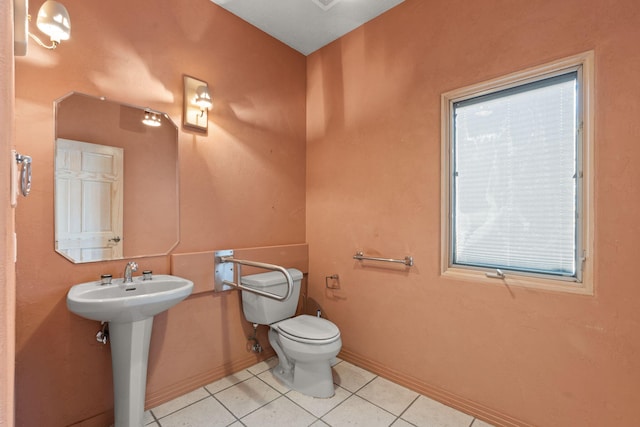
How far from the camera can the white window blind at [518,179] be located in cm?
147

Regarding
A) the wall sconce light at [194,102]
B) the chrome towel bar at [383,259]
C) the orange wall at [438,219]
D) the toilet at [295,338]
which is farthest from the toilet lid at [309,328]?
the wall sconce light at [194,102]

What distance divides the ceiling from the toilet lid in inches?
87.6

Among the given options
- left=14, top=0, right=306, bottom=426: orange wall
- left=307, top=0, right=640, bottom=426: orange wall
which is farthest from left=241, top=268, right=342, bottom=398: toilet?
left=307, top=0, right=640, bottom=426: orange wall

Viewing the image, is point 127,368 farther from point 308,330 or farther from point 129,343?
point 308,330

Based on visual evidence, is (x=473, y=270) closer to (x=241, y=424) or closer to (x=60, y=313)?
(x=241, y=424)

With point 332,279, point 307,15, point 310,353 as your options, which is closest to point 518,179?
point 332,279

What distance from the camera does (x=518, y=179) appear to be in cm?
162

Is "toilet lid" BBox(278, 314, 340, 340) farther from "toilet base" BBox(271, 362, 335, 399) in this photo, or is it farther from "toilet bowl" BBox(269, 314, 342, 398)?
"toilet base" BBox(271, 362, 335, 399)

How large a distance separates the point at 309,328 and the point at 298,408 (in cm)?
45

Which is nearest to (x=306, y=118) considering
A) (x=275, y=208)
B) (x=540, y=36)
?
(x=275, y=208)

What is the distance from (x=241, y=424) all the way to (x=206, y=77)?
85.1 inches

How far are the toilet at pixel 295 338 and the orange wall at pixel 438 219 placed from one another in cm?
40

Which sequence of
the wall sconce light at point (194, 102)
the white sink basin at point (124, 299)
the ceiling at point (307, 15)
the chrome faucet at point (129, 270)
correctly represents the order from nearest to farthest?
the white sink basin at point (124, 299) < the chrome faucet at point (129, 270) < the wall sconce light at point (194, 102) < the ceiling at point (307, 15)

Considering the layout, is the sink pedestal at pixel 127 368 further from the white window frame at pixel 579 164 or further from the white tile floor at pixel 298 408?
the white window frame at pixel 579 164
